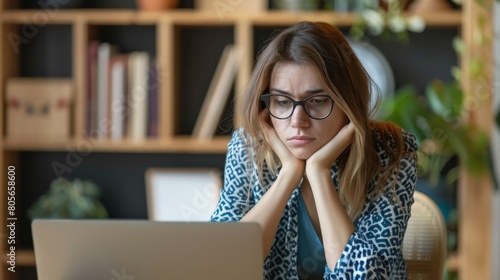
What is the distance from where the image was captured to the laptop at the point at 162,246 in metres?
1.30

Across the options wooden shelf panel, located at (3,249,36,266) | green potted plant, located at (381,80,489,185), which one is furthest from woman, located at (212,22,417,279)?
wooden shelf panel, located at (3,249,36,266)

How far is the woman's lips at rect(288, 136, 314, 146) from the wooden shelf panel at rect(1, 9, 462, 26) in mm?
1411

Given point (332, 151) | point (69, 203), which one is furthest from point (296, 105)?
point (69, 203)

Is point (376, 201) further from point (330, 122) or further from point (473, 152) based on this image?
point (473, 152)

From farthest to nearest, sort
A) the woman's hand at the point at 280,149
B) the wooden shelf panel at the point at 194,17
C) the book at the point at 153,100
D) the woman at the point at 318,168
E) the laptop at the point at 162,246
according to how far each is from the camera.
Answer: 1. the book at the point at 153,100
2. the wooden shelf panel at the point at 194,17
3. the woman's hand at the point at 280,149
4. the woman at the point at 318,168
5. the laptop at the point at 162,246

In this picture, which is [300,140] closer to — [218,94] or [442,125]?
[442,125]

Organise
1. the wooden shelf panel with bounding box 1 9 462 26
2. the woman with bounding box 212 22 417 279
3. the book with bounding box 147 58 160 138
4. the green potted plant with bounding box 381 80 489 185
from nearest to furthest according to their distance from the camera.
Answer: the woman with bounding box 212 22 417 279
the green potted plant with bounding box 381 80 489 185
the wooden shelf panel with bounding box 1 9 462 26
the book with bounding box 147 58 160 138

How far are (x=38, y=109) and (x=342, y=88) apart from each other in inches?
73.7

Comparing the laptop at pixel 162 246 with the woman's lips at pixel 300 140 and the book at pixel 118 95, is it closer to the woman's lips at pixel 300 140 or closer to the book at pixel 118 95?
the woman's lips at pixel 300 140

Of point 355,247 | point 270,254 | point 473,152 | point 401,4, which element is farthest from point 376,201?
point 401,4

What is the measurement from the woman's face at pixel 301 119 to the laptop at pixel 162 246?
0.46 meters

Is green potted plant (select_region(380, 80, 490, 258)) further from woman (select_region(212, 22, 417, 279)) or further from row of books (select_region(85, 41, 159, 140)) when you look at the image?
woman (select_region(212, 22, 417, 279))

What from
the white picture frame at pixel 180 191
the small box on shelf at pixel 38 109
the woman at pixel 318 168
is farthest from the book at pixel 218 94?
the woman at pixel 318 168

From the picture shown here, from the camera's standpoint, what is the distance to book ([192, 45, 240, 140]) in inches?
126
